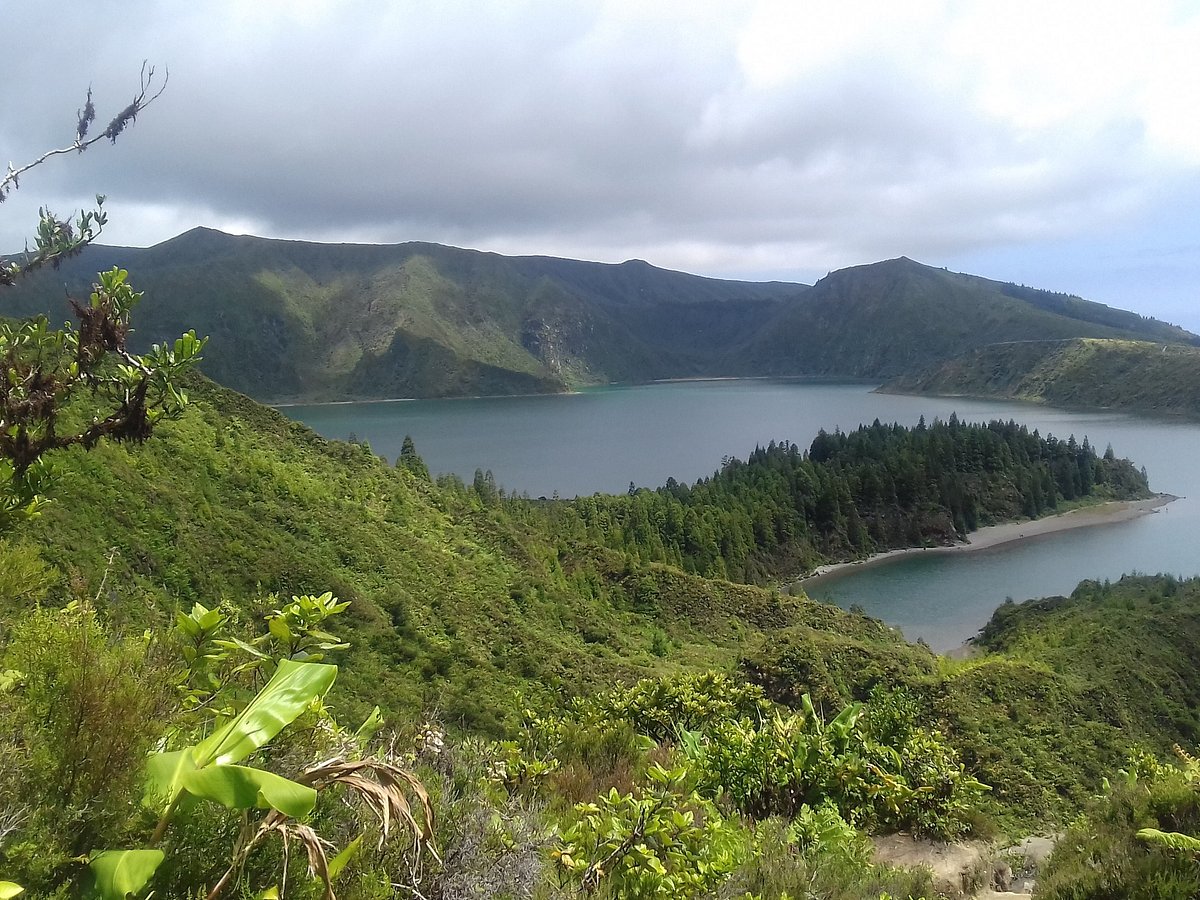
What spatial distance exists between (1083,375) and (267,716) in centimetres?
16279

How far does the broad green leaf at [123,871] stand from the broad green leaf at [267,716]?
0.71 feet

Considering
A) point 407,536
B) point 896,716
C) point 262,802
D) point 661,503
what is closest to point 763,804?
point 896,716

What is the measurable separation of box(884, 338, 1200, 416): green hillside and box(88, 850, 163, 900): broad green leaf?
147 m

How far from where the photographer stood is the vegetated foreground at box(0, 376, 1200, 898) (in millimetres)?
Answer: 1969

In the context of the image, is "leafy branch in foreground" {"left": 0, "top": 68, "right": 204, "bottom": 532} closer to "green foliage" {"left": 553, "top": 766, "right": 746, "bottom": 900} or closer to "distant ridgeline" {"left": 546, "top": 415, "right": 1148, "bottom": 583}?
"green foliage" {"left": 553, "top": 766, "right": 746, "bottom": 900}

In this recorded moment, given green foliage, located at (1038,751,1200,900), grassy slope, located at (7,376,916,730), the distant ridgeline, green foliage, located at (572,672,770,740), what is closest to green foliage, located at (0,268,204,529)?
grassy slope, located at (7,376,916,730)

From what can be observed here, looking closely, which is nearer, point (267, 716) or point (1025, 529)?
point (267, 716)

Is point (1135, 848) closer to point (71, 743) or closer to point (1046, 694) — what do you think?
point (71, 743)

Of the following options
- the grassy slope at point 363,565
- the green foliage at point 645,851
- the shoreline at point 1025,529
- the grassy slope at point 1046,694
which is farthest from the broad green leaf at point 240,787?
the shoreline at point 1025,529

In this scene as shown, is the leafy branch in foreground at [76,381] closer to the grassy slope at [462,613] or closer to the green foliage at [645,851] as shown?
the green foliage at [645,851]

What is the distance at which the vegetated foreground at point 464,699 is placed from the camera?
6.46 ft

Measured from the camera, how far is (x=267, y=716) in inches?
71.3

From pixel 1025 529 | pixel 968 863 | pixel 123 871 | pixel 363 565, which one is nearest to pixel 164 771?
pixel 123 871

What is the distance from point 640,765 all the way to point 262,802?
13.2ft
